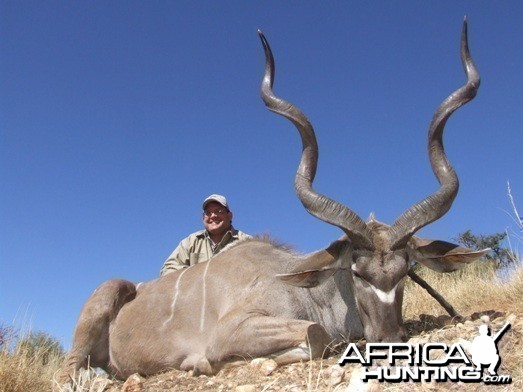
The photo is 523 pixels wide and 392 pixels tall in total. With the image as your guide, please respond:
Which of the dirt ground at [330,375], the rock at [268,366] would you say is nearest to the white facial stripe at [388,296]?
the dirt ground at [330,375]

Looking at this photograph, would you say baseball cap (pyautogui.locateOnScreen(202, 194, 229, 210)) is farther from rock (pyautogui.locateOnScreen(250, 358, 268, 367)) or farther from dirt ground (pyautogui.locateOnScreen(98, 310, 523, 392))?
rock (pyautogui.locateOnScreen(250, 358, 268, 367))

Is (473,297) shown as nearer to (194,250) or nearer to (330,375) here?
(194,250)

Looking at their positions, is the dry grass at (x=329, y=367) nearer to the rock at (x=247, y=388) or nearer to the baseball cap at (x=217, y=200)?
the rock at (x=247, y=388)

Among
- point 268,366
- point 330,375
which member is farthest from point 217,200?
point 330,375

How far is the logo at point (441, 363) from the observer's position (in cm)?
302

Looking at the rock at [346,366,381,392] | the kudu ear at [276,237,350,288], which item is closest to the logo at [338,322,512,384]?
the rock at [346,366,381,392]

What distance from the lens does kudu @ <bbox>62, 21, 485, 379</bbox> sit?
165 inches

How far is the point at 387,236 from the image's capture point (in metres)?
4.32

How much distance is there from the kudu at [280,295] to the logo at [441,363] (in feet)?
1.84

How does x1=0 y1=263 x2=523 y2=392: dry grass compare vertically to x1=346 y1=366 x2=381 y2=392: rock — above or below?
above

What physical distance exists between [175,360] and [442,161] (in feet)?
9.13

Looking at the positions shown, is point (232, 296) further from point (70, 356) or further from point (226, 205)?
point (226, 205)

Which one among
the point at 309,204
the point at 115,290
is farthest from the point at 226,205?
the point at 309,204

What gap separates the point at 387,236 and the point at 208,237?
11.1 ft
